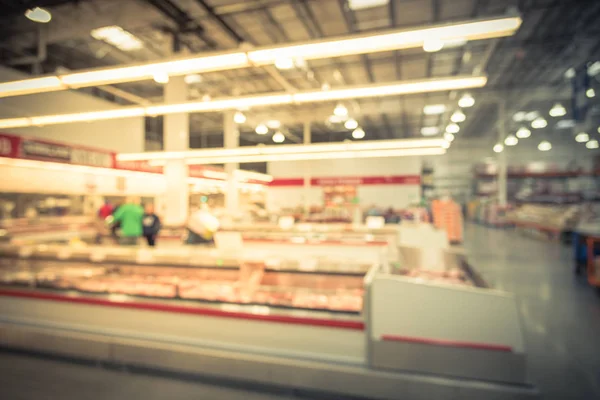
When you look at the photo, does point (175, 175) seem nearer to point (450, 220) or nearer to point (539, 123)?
point (450, 220)

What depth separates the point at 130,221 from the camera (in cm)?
825

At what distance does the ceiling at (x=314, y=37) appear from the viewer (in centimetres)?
723

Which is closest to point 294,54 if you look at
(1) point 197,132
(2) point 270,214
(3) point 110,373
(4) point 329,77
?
(3) point 110,373

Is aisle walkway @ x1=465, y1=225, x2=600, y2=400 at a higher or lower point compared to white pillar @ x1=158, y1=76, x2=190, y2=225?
lower

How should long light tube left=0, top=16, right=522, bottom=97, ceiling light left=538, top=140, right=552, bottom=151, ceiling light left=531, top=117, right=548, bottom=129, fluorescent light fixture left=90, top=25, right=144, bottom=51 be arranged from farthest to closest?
ceiling light left=538, top=140, right=552, bottom=151
ceiling light left=531, top=117, right=548, bottom=129
fluorescent light fixture left=90, top=25, right=144, bottom=51
long light tube left=0, top=16, right=522, bottom=97

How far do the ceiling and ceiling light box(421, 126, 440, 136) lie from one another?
6.39 meters

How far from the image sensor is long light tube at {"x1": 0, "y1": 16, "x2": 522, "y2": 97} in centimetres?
257

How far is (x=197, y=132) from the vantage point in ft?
69.8

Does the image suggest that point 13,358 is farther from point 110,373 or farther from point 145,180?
point 145,180

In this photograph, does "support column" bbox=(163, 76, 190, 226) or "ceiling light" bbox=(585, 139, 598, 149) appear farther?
"ceiling light" bbox=(585, 139, 598, 149)

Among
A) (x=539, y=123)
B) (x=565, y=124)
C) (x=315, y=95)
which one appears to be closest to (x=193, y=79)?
(x=315, y=95)

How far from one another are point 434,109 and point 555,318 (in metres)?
13.3

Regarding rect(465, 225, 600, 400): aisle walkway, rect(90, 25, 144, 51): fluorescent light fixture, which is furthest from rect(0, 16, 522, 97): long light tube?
rect(90, 25, 144, 51): fluorescent light fixture

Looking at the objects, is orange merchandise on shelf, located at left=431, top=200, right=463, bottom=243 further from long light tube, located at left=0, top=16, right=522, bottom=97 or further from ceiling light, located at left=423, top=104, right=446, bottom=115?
long light tube, located at left=0, top=16, right=522, bottom=97
